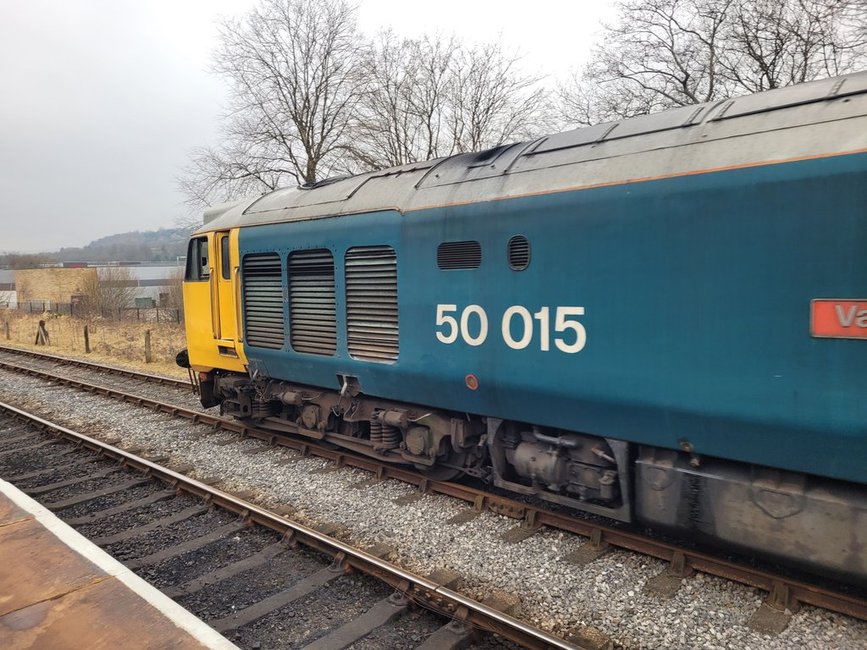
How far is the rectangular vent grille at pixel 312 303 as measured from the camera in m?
6.63

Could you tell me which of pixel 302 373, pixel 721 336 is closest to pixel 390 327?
pixel 302 373

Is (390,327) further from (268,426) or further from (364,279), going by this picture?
(268,426)

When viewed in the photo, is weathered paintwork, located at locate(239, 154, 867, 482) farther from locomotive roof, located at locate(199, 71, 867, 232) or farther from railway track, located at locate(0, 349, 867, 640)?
railway track, located at locate(0, 349, 867, 640)

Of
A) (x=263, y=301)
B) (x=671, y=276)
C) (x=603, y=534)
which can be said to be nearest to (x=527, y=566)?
(x=603, y=534)

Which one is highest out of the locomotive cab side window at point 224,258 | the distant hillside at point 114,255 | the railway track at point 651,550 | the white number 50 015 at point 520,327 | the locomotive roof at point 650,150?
the distant hillside at point 114,255

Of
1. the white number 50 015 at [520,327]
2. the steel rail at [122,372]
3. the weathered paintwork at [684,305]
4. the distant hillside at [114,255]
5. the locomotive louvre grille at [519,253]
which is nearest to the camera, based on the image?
the weathered paintwork at [684,305]

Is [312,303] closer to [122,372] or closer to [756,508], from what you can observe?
[756,508]

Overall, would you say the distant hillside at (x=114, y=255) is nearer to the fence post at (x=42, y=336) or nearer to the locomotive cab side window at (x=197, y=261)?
the fence post at (x=42, y=336)

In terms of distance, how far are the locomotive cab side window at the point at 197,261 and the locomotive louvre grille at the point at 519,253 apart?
5517 millimetres

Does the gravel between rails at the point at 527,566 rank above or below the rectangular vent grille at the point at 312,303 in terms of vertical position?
below

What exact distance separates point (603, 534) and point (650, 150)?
3.06 m

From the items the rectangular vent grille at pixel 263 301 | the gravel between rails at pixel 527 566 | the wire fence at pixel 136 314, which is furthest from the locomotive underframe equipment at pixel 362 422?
the wire fence at pixel 136 314

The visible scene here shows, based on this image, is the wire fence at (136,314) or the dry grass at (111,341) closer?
the dry grass at (111,341)

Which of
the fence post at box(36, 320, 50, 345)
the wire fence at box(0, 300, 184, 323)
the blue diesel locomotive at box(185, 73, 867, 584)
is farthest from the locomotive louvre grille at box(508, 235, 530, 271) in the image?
the wire fence at box(0, 300, 184, 323)
